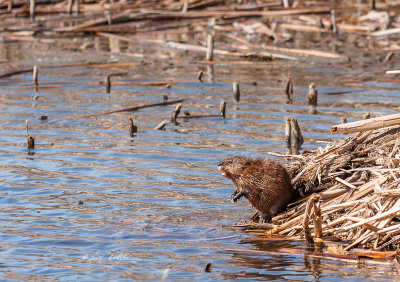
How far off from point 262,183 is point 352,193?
0.93 m

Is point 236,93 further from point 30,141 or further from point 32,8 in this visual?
point 32,8

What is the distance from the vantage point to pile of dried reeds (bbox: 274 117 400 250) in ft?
23.2

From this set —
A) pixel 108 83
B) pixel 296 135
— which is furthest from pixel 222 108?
pixel 108 83

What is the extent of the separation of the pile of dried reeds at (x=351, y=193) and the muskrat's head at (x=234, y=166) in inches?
23.5

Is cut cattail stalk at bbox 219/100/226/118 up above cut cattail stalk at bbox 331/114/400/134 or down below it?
below

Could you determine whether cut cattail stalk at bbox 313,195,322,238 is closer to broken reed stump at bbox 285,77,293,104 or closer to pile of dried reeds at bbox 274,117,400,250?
pile of dried reeds at bbox 274,117,400,250

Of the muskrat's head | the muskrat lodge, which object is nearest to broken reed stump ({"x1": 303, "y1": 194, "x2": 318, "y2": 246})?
the muskrat lodge

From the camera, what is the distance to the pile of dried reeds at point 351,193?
7082 mm

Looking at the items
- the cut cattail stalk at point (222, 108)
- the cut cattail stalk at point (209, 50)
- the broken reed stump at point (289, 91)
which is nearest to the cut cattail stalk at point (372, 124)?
the cut cattail stalk at point (222, 108)

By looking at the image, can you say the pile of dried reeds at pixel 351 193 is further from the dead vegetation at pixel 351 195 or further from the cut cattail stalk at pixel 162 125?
the cut cattail stalk at pixel 162 125

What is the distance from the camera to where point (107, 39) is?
2405cm

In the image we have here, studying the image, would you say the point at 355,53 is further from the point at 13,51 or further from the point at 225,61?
the point at 13,51

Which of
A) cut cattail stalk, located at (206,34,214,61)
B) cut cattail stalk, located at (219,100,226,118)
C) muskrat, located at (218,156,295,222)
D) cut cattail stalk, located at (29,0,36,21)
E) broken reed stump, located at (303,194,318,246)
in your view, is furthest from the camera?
cut cattail stalk, located at (29,0,36,21)

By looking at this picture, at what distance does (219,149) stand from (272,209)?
3.89 metres
